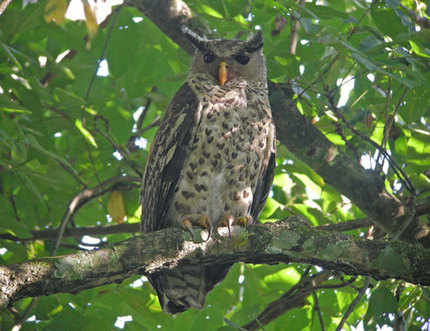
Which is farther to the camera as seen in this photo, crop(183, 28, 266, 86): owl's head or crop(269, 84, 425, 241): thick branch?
crop(183, 28, 266, 86): owl's head

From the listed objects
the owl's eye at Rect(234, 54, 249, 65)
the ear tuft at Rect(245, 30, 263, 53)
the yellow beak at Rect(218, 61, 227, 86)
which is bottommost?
the yellow beak at Rect(218, 61, 227, 86)

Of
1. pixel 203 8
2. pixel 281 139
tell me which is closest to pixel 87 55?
pixel 203 8

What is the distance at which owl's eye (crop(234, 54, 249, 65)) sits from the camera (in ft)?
14.7

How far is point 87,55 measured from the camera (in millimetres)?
4109

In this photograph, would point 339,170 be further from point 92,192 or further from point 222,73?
point 92,192

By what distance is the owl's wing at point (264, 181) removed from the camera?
13.2 feet

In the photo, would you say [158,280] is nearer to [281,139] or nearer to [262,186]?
[262,186]

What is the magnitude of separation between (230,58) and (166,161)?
1179 millimetres

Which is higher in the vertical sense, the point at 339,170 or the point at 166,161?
the point at 166,161

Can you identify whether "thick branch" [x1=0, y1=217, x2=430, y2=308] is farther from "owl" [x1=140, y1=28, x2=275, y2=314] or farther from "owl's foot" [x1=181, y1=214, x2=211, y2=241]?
"owl" [x1=140, y1=28, x2=275, y2=314]

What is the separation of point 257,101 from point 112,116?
3.51 feet

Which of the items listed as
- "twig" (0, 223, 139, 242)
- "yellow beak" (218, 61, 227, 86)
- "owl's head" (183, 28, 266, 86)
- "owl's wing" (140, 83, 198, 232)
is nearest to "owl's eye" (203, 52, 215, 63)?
"owl's head" (183, 28, 266, 86)

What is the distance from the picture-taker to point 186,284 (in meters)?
3.96

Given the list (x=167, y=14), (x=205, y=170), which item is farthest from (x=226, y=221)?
(x=167, y=14)
